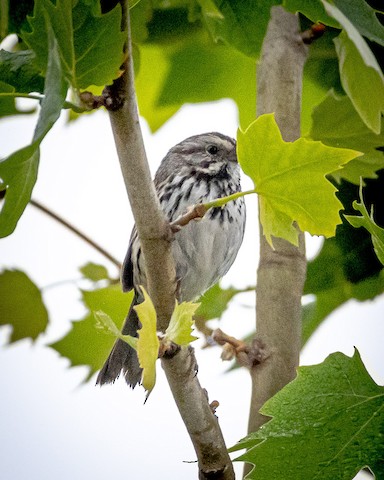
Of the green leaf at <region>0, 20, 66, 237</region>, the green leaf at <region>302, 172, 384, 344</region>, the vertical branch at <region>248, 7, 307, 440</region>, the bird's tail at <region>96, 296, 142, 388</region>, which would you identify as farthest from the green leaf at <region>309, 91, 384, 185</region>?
the green leaf at <region>0, 20, 66, 237</region>

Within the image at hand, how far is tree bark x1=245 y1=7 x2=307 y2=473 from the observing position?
875 millimetres

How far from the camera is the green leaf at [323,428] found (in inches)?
23.7

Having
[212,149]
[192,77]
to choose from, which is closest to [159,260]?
[192,77]

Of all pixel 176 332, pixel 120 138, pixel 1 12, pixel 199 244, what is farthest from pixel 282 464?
pixel 199 244

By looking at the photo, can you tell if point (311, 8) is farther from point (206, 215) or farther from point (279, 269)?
point (206, 215)

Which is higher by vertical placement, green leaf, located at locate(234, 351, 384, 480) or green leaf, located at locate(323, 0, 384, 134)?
green leaf, located at locate(323, 0, 384, 134)

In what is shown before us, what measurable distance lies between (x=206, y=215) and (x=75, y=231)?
26 centimetres

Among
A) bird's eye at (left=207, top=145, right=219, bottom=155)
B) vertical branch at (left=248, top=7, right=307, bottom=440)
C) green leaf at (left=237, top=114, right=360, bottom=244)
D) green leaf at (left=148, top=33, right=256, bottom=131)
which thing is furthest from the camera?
bird's eye at (left=207, top=145, right=219, bottom=155)

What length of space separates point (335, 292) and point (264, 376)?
25cm

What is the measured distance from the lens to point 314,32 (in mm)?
973

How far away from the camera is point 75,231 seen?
101 centimetres

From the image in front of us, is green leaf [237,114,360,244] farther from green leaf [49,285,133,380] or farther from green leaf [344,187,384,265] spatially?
green leaf [49,285,133,380]

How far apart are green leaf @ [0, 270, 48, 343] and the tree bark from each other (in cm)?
30

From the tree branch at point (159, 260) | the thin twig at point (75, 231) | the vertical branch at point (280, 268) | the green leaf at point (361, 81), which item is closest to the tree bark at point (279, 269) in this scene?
the vertical branch at point (280, 268)
